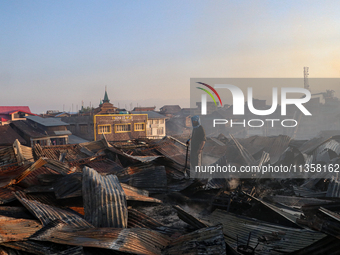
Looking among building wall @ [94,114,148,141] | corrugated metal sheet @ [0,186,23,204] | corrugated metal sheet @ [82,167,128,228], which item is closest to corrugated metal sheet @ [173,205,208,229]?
corrugated metal sheet @ [82,167,128,228]

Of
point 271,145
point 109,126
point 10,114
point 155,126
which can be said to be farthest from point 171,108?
point 271,145

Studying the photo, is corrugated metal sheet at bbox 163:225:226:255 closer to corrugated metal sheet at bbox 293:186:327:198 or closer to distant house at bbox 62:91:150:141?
corrugated metal sheet at bbox 293:186:327:198

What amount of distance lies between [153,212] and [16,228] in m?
2.36

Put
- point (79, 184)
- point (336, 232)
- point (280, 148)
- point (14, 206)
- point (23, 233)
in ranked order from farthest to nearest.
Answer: point (280, 148), point (79, 184), point (14, 206), point (23, 233), point (336, 232)

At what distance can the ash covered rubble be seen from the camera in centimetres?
279

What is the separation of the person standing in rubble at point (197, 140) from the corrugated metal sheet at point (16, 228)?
14.5 ft

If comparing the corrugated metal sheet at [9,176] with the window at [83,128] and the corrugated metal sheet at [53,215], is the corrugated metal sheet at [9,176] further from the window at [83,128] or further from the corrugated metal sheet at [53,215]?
the window at [83,128]

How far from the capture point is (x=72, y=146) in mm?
9070

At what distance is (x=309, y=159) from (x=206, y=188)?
14.8 feet

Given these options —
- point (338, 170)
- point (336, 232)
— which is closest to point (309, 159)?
point (338, 170)

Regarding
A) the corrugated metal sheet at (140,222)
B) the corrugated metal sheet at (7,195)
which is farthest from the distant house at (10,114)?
the corrugated metal sheet at (140,222)

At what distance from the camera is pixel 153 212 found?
15.8ft

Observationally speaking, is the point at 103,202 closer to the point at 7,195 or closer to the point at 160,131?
the point at 7,195

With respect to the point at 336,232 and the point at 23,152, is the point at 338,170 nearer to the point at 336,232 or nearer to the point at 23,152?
the point at 336,232
